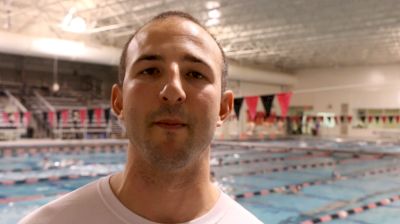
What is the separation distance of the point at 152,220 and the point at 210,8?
1179cm

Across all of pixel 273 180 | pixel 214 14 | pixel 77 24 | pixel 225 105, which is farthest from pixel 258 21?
pixel 225 105

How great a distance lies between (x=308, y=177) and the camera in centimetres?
853

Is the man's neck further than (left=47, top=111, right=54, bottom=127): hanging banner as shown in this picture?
No

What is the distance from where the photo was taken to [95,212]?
853 mm

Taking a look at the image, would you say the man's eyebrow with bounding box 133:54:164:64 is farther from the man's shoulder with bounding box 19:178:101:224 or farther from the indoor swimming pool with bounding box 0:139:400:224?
the indoor swimming pool with bounding box 0:139:400:224

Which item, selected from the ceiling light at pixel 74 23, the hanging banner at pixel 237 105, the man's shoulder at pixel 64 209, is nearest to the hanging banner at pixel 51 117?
the ceiling light at pixel 74 23

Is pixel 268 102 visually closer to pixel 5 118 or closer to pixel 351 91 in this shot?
pixel 5 118

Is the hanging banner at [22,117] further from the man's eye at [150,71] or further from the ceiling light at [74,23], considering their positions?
the man's eye at [150,71]

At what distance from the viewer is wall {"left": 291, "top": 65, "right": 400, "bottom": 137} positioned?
76.2 ft

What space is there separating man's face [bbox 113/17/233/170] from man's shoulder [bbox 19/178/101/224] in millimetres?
141

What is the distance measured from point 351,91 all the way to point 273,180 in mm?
18108

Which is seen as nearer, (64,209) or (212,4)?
(64,209)

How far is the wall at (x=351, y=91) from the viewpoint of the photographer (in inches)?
915

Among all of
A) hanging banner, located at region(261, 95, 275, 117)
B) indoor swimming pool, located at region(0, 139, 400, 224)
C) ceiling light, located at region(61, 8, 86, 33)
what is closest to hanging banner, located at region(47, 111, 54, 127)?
indoor swimming pool, located at region(0, 139, 400, 224)
